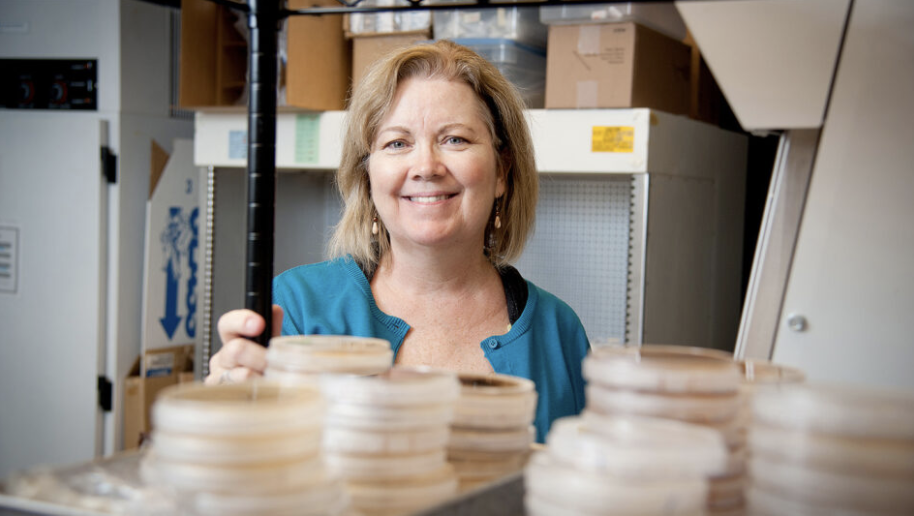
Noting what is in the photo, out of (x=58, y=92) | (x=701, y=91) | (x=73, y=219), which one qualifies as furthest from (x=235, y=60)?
(x=701, y=91)

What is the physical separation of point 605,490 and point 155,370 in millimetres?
3246

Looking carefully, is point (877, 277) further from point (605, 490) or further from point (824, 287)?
point (605, 490)

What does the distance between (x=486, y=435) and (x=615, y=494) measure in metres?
0.23

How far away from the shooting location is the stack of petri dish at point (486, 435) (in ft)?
2.68

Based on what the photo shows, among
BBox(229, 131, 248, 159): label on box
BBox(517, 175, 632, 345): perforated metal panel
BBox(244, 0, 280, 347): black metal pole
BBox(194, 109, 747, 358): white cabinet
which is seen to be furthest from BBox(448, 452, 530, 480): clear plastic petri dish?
BBox(229, 131, 248, 159): label on box

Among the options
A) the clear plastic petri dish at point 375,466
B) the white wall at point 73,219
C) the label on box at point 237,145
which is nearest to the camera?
the clear plastic petri dish at point 375,466

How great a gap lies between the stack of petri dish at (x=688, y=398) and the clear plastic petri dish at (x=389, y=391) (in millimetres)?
129

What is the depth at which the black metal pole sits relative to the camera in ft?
3.14

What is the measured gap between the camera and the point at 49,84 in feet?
11.3

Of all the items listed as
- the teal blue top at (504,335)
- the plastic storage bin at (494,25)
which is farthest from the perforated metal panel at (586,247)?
the teal blue top at (504,335)

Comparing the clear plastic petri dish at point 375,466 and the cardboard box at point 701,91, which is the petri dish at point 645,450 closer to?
the clear plastic petri dish at point 375,466

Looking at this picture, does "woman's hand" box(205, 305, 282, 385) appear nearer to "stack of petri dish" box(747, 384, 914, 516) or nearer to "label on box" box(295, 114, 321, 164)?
"stack of petri dish" box(747, 384, 914, 516)

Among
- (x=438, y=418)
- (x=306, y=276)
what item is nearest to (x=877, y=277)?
(x=438, y=418)

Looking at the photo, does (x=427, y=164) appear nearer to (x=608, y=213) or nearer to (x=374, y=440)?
(x=374, y=440)
